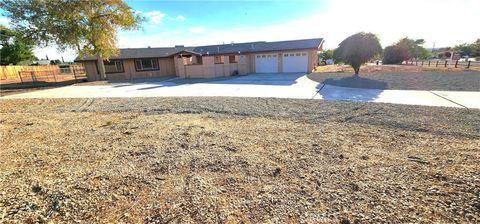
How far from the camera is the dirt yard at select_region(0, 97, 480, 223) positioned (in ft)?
8.64

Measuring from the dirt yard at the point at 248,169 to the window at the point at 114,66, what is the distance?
60.4 feet

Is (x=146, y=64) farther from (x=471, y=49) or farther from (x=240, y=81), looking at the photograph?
(x=471, y=49)

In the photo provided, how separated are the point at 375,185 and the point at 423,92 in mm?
9513

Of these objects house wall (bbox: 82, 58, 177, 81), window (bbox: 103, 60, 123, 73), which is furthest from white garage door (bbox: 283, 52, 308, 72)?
window (bbox: 103, 60, 123, 73)

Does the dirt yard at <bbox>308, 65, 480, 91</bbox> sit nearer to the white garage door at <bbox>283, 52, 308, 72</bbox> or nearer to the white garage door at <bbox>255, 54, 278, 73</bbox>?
the white garage door at <bbox>283, 52, 308, 72</bbox>

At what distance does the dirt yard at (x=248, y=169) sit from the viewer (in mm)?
2633

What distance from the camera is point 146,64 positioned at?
23844mm

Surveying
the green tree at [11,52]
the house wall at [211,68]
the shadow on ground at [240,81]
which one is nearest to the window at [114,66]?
the shadow on ground at [240,81]

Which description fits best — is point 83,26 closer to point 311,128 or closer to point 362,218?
point 311,128

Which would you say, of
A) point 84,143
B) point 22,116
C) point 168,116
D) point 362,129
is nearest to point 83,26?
point 22,116

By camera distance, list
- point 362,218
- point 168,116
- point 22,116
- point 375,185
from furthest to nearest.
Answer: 1. point 22,116
2. point 168,116
3. point 375,185
4. point 362,218

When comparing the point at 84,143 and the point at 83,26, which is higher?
the point at 83,26

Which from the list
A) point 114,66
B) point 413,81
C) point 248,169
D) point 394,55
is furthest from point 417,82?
point 394,55

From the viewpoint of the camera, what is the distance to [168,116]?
7.14 meters
